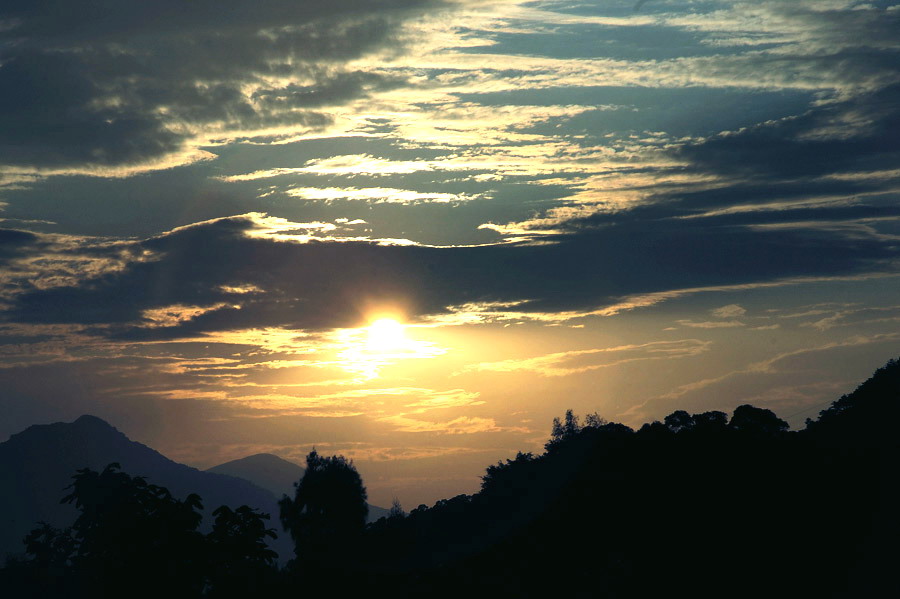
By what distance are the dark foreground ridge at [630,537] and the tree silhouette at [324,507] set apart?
12.2m

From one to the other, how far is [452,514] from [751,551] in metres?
74.1

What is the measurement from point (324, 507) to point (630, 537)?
75469 millimetres

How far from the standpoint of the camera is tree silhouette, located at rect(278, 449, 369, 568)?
479 ft

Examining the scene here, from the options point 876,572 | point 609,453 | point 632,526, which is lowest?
point 876,572

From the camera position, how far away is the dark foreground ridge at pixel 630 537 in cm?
5803

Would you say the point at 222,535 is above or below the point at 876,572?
above

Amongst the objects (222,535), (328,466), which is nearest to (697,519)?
(222,535)

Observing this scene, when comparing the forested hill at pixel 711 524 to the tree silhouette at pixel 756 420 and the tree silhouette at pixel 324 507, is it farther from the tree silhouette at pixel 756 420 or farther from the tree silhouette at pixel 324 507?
the tree silhouette at pixel 324 507

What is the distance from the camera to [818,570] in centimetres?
7344

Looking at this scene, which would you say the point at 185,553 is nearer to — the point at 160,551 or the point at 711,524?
the point at 160,551

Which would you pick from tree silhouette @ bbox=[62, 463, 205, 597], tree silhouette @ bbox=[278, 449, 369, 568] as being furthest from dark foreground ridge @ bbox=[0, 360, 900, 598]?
tree silhouette @ bbox=[278, 449, 369, 568]

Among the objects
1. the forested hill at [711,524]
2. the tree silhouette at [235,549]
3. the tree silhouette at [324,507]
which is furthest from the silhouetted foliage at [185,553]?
the tree silhouette at [324,507]

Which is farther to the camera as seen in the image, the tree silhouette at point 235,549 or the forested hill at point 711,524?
the forested hill at point 711,524

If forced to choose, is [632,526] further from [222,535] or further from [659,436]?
[222,535]
